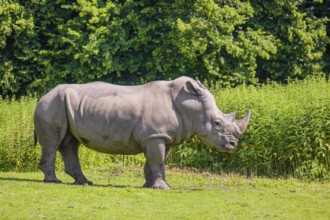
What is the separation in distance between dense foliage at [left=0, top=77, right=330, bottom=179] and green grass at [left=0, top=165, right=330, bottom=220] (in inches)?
49.1

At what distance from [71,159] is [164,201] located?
3096mm

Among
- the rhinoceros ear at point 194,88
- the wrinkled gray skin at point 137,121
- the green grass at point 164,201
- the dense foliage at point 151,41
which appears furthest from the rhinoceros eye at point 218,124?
the dense foliage at point 151,41

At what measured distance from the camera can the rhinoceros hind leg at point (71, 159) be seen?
16.3 m

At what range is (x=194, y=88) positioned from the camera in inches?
622

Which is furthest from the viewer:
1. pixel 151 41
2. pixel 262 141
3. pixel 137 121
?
pixel 151 41

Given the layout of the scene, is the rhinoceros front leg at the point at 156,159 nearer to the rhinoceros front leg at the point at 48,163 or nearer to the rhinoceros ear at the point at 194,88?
the rhinoceros ear at the point at 194,88

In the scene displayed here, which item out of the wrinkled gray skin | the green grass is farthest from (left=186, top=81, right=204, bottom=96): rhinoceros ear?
the green grass

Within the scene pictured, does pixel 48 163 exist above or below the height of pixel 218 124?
below

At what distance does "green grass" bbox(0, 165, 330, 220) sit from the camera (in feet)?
41.8

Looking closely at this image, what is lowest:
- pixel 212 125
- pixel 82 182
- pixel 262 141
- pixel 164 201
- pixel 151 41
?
pixel 82 182

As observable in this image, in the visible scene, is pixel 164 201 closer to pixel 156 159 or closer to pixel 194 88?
pixel 156 159

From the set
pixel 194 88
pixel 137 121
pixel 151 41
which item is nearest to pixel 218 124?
pixel 194 88

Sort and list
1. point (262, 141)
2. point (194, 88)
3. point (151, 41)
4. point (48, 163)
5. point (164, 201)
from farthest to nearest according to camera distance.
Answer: point (151, 41) → point (262, 141) → point (48, 163) → point (194, 88) → point (164, 201)

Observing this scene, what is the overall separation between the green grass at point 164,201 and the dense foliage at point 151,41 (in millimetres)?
9689
